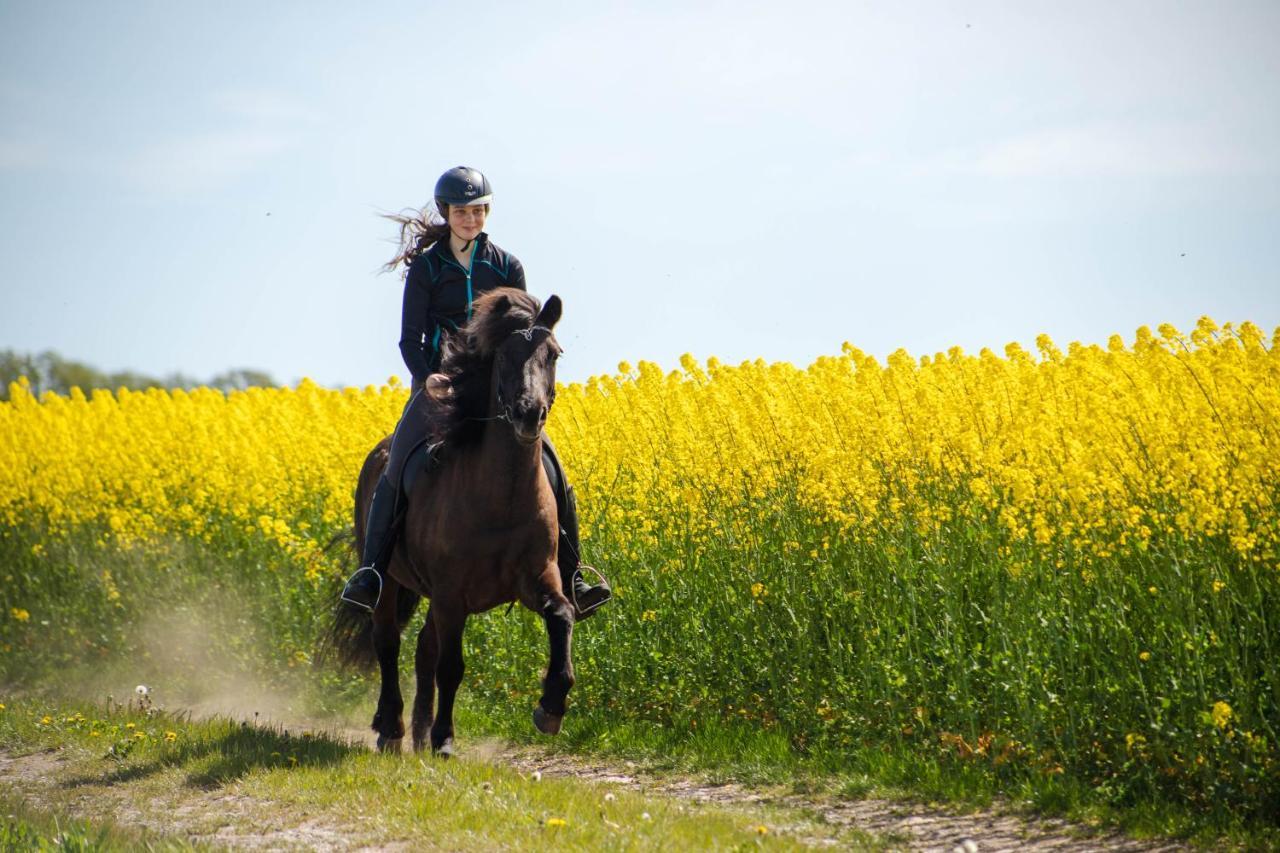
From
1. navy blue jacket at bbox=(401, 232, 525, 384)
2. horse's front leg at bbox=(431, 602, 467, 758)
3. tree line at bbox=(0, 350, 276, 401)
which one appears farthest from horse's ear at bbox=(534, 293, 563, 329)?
tree line at bbox=(0, 350, 276, 401)

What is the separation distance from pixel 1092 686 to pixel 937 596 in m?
1.21

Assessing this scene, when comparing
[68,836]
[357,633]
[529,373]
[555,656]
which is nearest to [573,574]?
[555,656]

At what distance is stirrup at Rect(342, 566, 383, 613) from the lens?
7.06m

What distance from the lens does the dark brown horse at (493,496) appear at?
6129 mm

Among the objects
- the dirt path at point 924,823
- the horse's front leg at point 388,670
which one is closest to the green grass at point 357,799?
the dirt path at point 924,823

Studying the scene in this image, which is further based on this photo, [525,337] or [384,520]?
[384,520]

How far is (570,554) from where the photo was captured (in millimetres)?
6988

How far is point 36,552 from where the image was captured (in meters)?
13.1

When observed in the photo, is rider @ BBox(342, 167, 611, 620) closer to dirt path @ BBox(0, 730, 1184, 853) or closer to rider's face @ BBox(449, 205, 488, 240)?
rider's face @ BBox(449, 205, 488, 240)

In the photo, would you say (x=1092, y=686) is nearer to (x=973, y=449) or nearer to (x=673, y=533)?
(x=973, y=449)

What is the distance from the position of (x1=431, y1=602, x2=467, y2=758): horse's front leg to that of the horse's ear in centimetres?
154

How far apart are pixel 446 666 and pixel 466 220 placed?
2390mm

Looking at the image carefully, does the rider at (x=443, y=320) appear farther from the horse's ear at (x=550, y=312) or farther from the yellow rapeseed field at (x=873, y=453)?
the yellow rapeseed field at (x=873, y=453)

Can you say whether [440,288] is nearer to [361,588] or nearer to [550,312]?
[550,312]
